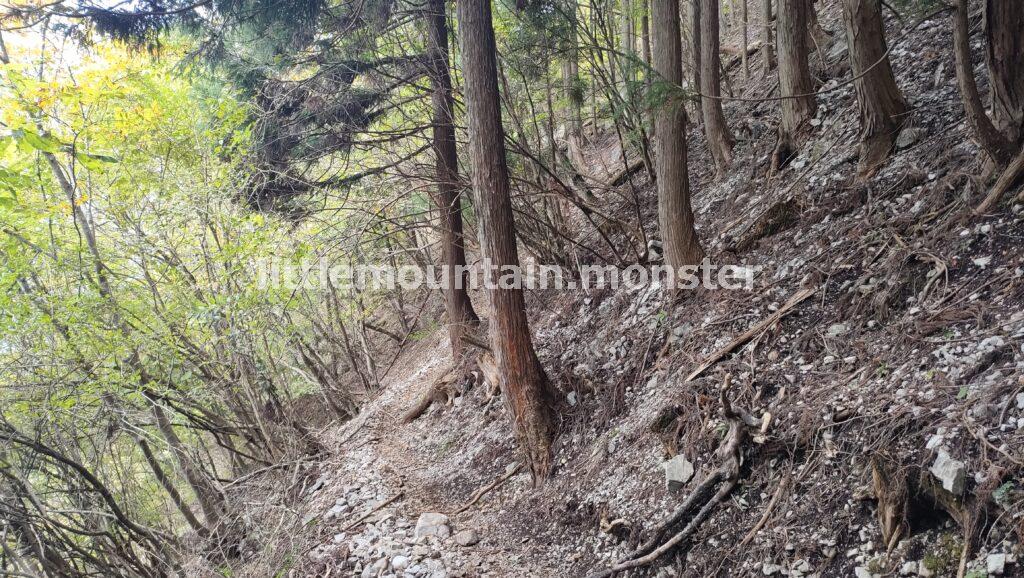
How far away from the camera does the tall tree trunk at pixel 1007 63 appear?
370cm

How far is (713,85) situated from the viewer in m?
7.66

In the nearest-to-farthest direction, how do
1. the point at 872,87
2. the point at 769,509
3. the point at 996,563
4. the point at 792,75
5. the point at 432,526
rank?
the point at 996,563
the point at 769,509
the point at 872,87
the point at 432,526
the point at 792,75

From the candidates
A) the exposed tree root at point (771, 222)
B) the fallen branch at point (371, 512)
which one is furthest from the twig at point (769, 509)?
the fallen branch at point (371, 512)

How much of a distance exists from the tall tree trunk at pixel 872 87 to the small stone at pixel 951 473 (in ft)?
11.0

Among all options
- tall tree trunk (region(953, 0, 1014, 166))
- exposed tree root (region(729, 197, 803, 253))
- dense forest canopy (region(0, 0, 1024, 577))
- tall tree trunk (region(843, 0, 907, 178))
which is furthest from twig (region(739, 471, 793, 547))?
tall tree trunk (region(843, 0, 907, 178))

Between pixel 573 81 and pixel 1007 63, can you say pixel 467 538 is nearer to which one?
pixel 1007 63

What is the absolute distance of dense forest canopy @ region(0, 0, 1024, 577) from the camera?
4.66m

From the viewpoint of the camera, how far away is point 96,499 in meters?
5.51

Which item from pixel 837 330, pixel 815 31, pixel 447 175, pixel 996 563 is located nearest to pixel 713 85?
pixel 815 31

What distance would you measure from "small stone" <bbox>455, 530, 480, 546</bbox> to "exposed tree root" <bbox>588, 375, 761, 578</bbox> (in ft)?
4.95

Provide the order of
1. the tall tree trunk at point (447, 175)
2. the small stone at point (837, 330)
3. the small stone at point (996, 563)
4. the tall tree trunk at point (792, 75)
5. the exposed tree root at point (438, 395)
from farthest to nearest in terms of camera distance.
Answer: the exposed tree root at point (438, 395), the tall tree trunk at point (447, 175), the tall tree trunk at point (792, 75), the small stone at point (837, 330), the small stone at point (996, 563)

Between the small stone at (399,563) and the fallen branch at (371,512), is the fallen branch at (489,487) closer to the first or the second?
the small stone at (399,563)

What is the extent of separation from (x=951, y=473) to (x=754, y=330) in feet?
6.92

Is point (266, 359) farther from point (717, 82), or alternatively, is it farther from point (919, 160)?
point (919, 160)
